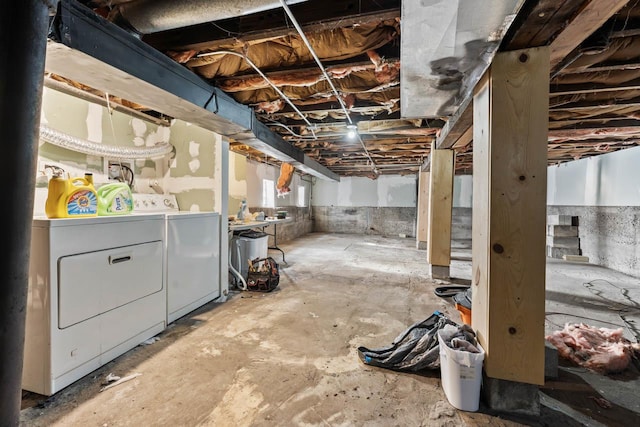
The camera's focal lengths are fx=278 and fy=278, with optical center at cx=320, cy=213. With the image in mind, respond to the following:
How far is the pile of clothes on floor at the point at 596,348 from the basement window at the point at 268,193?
578 cm

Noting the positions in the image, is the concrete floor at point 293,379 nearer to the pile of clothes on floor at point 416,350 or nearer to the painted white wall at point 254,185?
the pile of clothes on floor at point 416,350

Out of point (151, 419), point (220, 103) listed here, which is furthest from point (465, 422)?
point (220, 103)

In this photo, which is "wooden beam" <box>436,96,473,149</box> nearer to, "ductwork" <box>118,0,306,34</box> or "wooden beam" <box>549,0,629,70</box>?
"wooden beam" <box>549,0,629,70</box>

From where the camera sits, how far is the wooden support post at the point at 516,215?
1429 millimetres

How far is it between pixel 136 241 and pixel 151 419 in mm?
1187

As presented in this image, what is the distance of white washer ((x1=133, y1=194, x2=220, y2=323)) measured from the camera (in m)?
2.46

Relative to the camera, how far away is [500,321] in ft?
4.80

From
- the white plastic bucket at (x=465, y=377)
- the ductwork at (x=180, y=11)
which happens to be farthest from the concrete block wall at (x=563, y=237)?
the ductwork at (x=180, y=11)

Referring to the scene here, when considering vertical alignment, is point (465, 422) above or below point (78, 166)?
below

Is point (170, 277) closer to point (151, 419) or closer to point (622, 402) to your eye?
point (151, 419)

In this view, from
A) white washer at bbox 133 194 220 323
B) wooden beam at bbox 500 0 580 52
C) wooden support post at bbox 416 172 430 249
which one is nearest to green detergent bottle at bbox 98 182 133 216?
white washer at bbox 133 194 220 323

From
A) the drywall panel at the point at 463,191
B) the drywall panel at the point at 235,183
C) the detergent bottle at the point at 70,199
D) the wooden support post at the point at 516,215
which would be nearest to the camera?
the wooden support post at the point at 516,215

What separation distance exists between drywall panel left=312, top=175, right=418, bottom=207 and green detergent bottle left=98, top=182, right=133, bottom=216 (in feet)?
26.8

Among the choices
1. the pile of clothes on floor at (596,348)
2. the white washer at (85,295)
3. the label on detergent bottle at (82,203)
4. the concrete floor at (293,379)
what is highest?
the label on detergent bottle at (82,203)
